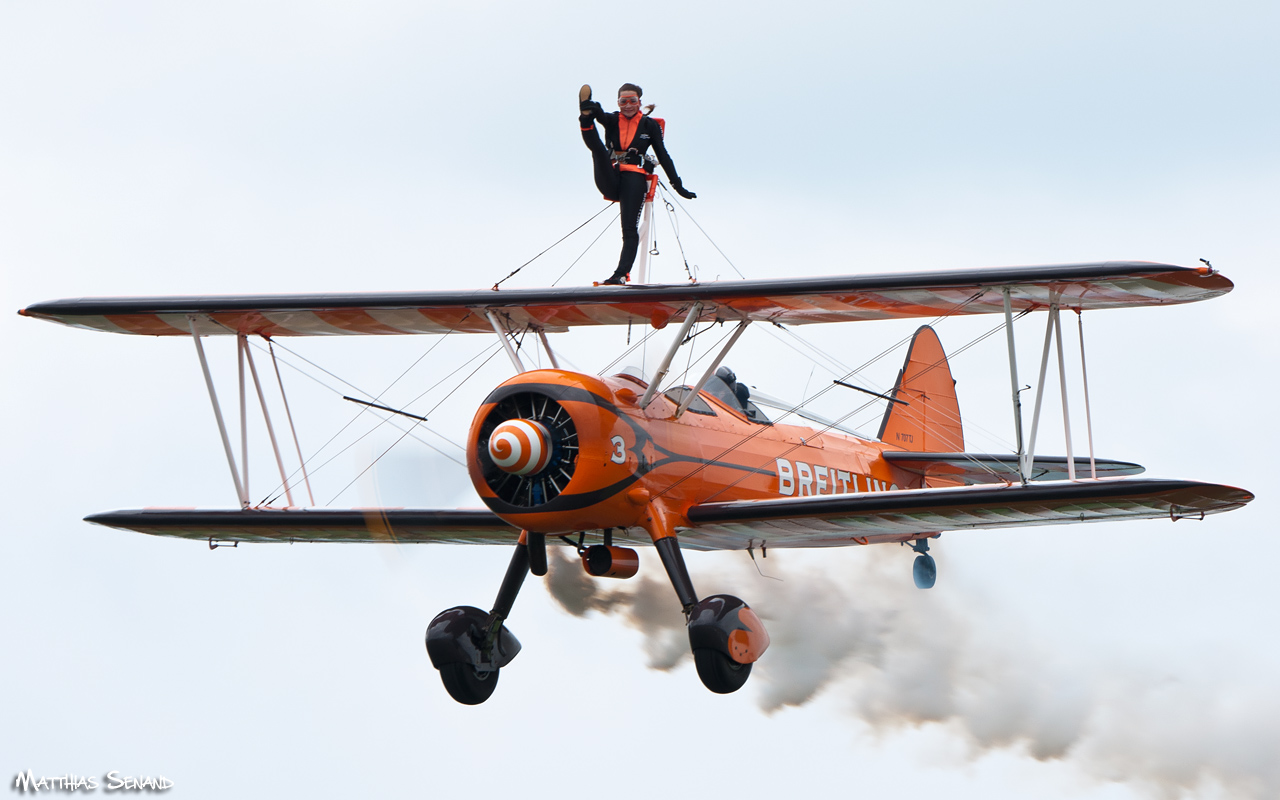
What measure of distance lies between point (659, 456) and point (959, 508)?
248cm

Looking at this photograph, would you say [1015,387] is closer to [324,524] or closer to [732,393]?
[732,393]

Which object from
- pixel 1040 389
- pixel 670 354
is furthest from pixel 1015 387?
pixel 670 354

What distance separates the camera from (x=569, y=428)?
1073 centimetres

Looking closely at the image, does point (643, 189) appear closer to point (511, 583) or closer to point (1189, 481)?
point (511, 583)

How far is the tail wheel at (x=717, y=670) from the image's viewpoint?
10.4m

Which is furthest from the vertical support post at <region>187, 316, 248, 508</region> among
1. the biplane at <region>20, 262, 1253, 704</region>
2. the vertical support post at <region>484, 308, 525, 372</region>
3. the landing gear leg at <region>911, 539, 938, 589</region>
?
the landing gear leg at <region>911, 539, 938, 589</region>

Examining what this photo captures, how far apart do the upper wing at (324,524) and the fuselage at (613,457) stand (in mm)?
1683

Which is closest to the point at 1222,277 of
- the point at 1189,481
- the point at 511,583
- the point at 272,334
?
the point at 1189,481

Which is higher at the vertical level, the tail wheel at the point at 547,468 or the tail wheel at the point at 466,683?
the tail wheel at the point at 547,468

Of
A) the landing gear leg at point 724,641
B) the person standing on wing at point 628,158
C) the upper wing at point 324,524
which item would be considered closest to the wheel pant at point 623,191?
the person standing on wing at point 628,158

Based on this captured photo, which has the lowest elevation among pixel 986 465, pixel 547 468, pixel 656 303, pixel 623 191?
pixel 547 468

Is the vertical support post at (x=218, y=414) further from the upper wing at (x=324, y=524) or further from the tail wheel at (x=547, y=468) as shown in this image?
the tail wheel at (x=547, y=468)

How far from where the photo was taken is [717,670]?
34.3ft

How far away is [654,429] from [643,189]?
92.8 inches
